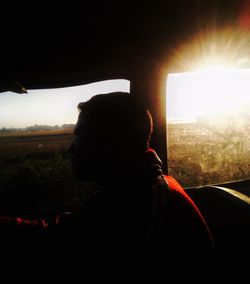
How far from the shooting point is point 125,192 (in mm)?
875

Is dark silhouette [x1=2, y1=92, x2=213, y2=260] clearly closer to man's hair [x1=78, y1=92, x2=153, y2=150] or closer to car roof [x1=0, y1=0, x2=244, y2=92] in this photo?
man's hair [x1=78, y1=92, x2=153, y2=150]

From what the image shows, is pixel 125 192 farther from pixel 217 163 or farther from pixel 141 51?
pixel 217 163

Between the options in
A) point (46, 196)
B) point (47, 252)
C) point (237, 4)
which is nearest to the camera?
point (47, 252)

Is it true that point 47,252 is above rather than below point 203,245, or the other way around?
below

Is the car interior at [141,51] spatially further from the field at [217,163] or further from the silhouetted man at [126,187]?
the field at [217,163]

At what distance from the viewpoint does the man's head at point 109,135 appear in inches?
37.5

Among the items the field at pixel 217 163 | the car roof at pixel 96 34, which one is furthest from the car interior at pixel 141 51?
the field at pixel 217 163

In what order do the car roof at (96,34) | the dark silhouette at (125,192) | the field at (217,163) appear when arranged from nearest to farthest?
the dark silhouette at (125,192), the car roof at (96,34), the field at (217,163)

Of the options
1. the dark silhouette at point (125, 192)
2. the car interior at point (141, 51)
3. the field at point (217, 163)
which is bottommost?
the field at point (217, 163)

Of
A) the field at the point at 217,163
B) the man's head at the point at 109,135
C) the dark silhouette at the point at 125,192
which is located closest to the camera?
the dark silhouette at the point at 125,192

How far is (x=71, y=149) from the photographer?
1.12 metres

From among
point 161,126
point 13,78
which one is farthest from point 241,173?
point 13,78

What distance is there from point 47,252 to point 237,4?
81.4 inches

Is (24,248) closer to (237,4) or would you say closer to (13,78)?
(13,78)
